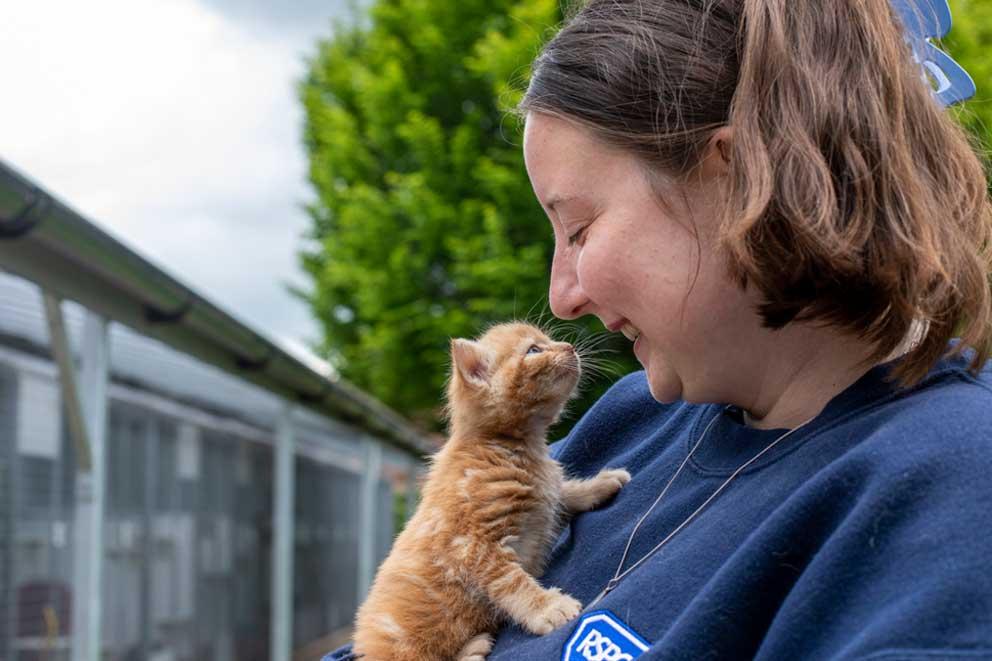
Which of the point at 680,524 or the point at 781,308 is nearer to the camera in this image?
the point at 781,308

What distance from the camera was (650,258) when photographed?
5.48 ft

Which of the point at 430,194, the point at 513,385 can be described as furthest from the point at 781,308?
the point at 430,194

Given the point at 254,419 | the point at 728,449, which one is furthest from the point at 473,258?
the point at 728,449

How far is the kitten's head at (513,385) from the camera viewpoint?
2.75 m

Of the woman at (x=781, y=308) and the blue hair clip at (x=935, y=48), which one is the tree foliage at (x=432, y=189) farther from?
the woman at (x=781, y=308)

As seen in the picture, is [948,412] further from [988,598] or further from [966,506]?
[988,598]

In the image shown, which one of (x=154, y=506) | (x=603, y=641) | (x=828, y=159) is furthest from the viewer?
(x=154, y=506)

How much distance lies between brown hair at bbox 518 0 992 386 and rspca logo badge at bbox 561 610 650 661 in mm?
487

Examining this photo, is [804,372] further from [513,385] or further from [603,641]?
[513,385]

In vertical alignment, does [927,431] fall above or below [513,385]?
below

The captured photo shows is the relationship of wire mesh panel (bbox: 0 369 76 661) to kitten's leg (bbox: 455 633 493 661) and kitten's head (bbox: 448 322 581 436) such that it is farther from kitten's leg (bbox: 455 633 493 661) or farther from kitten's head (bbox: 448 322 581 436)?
kitten's leg (bbox: 455 633 493 661)

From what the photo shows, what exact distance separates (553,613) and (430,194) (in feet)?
37.2

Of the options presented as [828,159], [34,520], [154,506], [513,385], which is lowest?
[154,506]

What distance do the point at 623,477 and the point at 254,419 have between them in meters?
10.1
